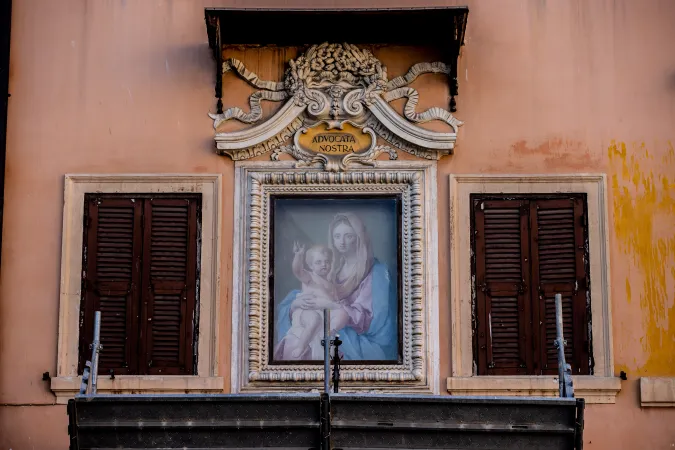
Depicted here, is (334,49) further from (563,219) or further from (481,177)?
(563,219)

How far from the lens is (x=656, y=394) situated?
1205 cm

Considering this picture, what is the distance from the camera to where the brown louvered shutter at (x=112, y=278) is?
12289 mm

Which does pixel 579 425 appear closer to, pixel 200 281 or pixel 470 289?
pixel 470 289

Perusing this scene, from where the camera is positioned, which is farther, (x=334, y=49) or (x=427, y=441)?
(x=334, y=49)

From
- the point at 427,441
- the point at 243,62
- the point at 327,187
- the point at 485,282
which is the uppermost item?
the point at 243,62

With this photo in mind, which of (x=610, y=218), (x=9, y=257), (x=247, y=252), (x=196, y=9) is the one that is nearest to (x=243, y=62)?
(x=196, y=9)

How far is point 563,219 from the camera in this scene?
12430mm

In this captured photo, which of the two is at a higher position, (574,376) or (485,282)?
(485,282)

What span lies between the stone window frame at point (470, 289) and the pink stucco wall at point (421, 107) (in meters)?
0.09

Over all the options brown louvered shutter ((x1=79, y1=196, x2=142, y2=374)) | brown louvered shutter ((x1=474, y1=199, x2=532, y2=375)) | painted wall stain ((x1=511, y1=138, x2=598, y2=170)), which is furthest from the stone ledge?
brown louvered shutter ((x1=79, y1=196, x2=142, y2=374))

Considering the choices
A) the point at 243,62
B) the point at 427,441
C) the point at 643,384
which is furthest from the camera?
the point at 243,62

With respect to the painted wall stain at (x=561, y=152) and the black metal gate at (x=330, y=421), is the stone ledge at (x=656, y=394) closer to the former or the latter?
the painted wall stain at (x=561, y=152)

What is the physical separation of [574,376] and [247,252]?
10.2 ft

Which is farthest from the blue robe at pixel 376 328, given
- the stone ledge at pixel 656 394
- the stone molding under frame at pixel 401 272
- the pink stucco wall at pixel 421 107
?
the stone ledge at pixel 656 394
